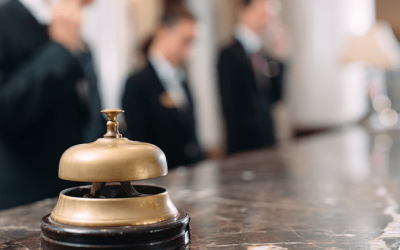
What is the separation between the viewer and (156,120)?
2.46 metres

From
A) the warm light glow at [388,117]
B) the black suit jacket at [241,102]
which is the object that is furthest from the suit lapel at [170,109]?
the warm light glow at [388,117]

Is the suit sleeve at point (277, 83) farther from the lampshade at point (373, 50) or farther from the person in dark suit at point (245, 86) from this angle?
the lampshade at point (373, 50)

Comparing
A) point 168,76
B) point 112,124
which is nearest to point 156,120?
point 168,76

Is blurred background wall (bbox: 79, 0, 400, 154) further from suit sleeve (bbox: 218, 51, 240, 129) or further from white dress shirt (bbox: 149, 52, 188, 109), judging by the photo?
white dress shirt (bbox: 149, 52, 188, 109)

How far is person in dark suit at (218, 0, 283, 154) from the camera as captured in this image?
3.18 m

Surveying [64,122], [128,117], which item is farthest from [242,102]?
[64,122]

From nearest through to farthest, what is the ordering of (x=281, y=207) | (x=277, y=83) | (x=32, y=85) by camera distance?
(x=281, y=207), (x=32, y=85), (x=277, y=83)

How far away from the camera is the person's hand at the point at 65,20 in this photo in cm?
163

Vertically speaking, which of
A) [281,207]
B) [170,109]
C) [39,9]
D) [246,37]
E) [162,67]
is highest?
[246,37]

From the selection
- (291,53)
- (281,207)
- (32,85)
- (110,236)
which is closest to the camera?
(110,236)

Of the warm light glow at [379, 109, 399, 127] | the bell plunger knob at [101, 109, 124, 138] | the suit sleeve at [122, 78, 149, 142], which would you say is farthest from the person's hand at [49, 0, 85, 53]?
the warm light glow at [379, 109, 399, 127]

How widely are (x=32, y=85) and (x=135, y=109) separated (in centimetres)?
91

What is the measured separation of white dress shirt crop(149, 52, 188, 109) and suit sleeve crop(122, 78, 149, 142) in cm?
14

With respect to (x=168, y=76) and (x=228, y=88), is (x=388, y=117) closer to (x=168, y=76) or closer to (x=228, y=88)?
(x=228, y=88)
